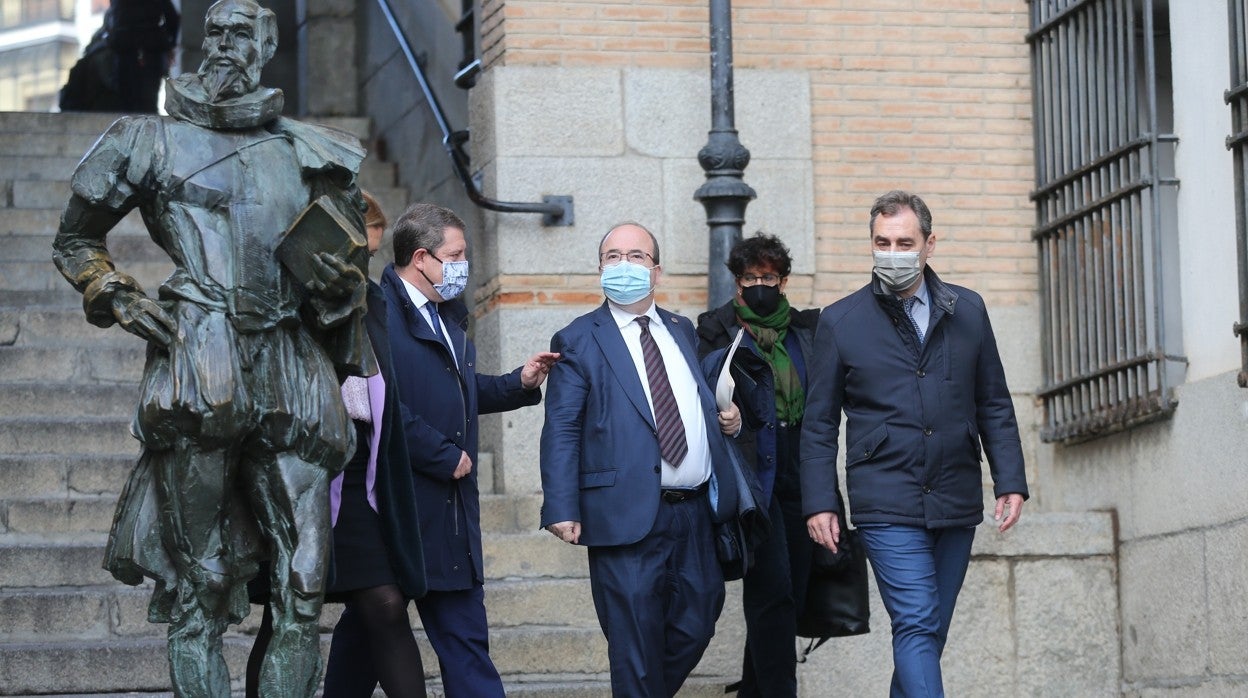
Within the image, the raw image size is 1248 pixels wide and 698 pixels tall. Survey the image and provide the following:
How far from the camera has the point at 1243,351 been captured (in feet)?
28.0

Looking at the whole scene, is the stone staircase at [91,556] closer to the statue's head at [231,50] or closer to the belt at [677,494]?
the belt at [677,494]

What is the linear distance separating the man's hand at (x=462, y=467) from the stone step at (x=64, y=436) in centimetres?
315

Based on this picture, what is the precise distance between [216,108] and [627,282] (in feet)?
5.68

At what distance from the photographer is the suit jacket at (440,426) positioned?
6941mm

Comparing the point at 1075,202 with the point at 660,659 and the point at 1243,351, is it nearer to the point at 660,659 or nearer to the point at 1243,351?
the point at 1243,351

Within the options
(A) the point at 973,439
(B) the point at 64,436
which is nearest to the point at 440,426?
(A) the point at 973,439

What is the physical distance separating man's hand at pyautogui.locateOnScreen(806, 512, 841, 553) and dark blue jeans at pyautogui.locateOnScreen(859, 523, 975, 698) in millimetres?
90

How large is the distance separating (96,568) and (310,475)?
9.46 feet

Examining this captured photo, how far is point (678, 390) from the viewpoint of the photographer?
7309mm

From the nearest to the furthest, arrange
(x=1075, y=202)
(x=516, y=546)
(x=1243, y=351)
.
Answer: (x=1243, y=351), (x=516, y=546), (x=1075, y=202)

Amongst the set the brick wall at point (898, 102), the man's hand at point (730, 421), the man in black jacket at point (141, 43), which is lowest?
the man's hand at point (730, 421)

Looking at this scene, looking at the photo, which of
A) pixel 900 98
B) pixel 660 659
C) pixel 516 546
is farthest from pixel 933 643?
pixel 900 98

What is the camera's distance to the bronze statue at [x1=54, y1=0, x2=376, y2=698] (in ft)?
19.7

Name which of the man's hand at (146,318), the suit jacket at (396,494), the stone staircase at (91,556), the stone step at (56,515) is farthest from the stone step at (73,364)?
the man's hand at (146,318)
